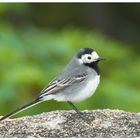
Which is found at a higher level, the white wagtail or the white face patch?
the white face patch

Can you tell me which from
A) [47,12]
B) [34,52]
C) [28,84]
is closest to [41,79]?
[28,84]

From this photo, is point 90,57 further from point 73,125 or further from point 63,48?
point 63,48

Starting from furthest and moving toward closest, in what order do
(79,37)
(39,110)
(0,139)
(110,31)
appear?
(110,31) → (79,37) → (39,110) → (0,139)

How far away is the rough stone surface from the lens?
7.45 meters

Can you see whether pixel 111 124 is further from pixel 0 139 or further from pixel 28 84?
pixel 28 84

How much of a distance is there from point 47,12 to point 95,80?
5208 mm

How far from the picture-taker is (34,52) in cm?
1037

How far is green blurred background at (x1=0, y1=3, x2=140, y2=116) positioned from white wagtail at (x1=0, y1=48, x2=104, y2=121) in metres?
1.49

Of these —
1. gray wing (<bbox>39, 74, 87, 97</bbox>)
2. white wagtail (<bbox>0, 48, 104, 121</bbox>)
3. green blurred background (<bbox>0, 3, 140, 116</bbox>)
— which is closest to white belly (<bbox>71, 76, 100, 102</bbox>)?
white wagtail (<bbox>0, 48, 104, 121</bbox>)

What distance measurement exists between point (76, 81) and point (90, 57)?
0.88 ft

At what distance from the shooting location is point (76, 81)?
7.62 m

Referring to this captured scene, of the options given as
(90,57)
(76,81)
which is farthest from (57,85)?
(90,57)

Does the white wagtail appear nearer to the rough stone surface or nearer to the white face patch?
the white face patch

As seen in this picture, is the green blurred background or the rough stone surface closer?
the rough stone surface
